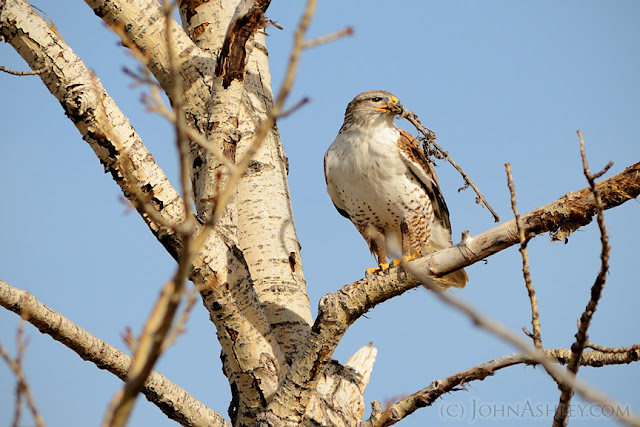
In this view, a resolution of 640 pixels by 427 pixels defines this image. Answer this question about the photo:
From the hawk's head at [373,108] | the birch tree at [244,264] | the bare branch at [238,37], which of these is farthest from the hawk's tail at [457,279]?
the bare branch at [238,37]

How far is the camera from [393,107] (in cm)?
520

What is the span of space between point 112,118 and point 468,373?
2.04m

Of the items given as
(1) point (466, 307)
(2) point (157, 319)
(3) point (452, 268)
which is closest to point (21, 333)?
(2) point (157, 319)

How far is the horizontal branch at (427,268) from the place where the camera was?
2957 millimetres

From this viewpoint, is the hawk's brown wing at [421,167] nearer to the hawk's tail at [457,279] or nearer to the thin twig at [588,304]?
the hawk's tail at [457,279]

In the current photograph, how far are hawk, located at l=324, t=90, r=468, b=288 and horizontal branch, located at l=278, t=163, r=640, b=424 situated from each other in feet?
5.53

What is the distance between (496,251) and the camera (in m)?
3.04

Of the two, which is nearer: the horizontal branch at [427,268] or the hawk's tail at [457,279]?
the horizontal branch at [427,268]

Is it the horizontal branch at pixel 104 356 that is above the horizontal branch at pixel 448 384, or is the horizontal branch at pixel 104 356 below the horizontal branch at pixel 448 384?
below

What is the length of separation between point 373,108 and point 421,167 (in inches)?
24.6

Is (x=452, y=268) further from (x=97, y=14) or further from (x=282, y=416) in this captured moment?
(x=97, y=14)

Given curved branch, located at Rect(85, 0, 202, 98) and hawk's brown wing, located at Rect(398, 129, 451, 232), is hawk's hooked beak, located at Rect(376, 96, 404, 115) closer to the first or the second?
hawk's brown wing, located at Rect(398, 129, 451, 232)

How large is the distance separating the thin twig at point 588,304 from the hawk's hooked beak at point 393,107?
3220 millimetres

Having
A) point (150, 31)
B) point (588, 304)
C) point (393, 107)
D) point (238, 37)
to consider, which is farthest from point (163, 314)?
point (393, 107)
